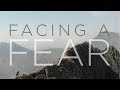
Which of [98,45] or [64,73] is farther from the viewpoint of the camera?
[64,73]

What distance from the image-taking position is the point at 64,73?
22.1ft
